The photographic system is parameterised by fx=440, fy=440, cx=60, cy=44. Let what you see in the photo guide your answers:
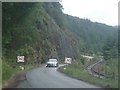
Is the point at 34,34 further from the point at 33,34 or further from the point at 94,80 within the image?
the point at 94,80

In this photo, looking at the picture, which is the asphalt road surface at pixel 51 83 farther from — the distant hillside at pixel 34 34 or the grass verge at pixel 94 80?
the distant hillside at pixel 34 34

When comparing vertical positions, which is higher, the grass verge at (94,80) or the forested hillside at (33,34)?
the forested hillside at (33,34)

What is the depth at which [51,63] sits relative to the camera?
64.5m

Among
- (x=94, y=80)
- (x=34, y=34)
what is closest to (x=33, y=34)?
(x=34, y=34)

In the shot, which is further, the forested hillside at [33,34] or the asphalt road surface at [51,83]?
the forested hillside at [33,34]

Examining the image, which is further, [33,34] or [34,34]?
[34,34]

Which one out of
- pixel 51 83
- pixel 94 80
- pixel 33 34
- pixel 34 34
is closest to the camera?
pixel 51 83

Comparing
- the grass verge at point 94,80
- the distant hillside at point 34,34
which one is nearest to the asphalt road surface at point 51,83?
the grass verge at point 94,80

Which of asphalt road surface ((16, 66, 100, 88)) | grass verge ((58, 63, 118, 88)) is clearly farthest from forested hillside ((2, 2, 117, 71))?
grass verge ((58, 63, 118, 88))

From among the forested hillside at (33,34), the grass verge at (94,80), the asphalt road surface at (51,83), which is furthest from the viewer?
the forested hillside at (33,34)

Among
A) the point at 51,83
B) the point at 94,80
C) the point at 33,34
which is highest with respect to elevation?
the point at 33,34

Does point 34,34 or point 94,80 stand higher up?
point 34,34

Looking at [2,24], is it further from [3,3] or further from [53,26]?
[53,26]

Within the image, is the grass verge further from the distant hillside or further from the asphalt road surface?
the distant hillside
